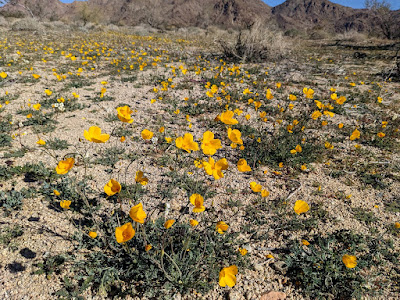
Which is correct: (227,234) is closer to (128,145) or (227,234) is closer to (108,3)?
(128,145)

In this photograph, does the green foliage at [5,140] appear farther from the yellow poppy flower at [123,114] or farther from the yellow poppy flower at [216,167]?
the yellow poppy flower at [216,167]

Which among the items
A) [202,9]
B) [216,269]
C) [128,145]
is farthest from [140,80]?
[202,9]

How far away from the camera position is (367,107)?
6062 millimetres

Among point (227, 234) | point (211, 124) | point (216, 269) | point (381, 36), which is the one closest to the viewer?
point (216, 269)

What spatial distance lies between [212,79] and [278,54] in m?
5.10

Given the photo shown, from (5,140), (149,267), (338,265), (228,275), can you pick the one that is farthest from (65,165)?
(5,140)

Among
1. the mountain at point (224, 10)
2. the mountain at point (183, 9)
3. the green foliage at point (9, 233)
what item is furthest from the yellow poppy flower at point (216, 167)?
the mountain at point (183, 9)

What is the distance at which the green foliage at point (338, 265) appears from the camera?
2107 millimetres

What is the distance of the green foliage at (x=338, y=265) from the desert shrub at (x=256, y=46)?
8.93 m

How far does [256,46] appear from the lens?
1011 centimetres

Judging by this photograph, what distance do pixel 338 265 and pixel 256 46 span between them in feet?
32.2

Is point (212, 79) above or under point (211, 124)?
above

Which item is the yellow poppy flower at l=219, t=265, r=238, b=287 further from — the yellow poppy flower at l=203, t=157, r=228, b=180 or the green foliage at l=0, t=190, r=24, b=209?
the green foliage at l=0, t=190, r=24, b=209

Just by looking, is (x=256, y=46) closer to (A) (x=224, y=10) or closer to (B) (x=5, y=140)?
(B) (x=5, y=140)
